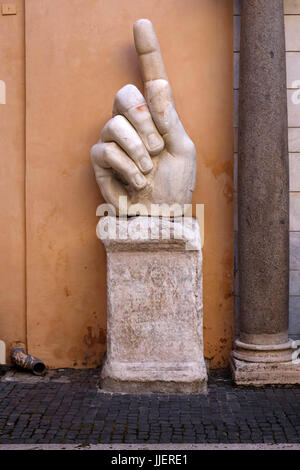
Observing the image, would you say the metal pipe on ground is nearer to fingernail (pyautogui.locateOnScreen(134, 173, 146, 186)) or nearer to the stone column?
the stone column

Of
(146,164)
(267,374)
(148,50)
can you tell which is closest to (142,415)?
(267,374)

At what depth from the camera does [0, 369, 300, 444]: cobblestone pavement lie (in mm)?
3377

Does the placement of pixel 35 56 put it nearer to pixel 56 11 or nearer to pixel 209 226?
pixel 56 11

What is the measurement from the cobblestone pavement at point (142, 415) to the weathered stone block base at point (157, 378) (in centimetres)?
A: 7

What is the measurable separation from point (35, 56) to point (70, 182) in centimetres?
106

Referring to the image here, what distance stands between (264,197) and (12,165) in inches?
81.4

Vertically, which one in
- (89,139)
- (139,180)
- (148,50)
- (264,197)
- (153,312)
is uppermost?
(148,50)

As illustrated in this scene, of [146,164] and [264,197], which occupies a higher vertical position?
[146,164]

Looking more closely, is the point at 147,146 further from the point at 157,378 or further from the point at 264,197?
the point at 157,378

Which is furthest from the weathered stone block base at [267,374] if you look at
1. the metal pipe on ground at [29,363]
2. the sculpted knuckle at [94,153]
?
the sculpted knuckle at [94,153]

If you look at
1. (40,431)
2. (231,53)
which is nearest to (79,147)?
(231,53)

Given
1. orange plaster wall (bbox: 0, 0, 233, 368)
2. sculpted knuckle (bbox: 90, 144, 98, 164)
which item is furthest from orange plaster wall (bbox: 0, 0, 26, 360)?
sculpted knuckle (bbox: 90, 144, 98, 164)

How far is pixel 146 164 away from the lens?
4.23 metres

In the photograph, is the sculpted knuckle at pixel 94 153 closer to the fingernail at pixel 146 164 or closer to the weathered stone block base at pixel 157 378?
the fingernail at pixel 146 164
